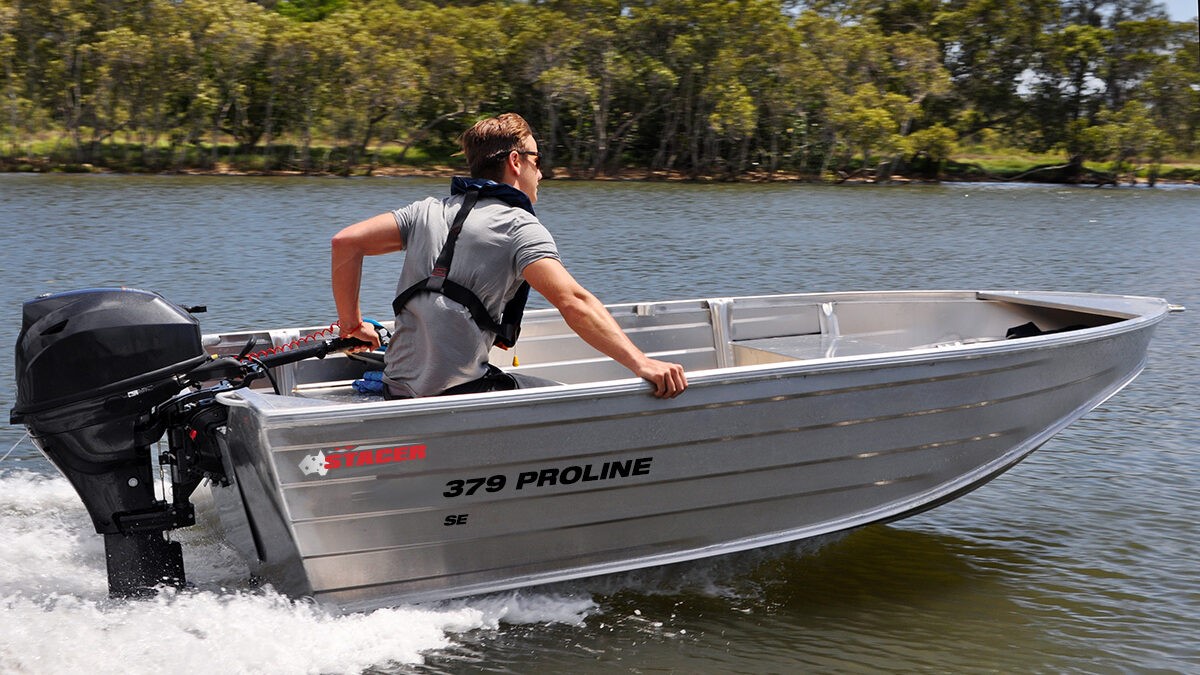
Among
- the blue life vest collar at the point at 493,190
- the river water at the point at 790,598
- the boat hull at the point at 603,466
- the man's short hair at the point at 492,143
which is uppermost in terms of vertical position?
the man's short hair at the point at 492,143

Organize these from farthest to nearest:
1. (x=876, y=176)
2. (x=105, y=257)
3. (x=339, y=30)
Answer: (x=876, y=176) → (x=339, y=30) → (x=105, y=257)

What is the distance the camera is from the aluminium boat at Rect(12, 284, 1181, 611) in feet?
12.4

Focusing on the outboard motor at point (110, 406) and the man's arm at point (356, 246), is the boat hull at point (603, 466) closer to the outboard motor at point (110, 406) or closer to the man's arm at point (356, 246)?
the outboard motor at point (110, 406)

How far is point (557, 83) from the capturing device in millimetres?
46594

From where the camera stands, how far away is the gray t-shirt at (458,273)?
3893 mm

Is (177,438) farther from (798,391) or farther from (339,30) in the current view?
(339,30)

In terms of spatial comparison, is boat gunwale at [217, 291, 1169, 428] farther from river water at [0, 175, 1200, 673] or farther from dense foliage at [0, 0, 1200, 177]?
dense foliage at [0, 0, 1200, 177]

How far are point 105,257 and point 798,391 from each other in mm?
14670

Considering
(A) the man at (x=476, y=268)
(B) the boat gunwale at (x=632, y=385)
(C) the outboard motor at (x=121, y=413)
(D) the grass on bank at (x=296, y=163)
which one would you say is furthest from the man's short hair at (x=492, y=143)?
(D) the grass on bank at (x=296, y=163)

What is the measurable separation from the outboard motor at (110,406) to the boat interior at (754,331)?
1085 millimetres

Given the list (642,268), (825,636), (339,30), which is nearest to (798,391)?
(825,636)

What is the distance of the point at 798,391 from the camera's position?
14.4ft

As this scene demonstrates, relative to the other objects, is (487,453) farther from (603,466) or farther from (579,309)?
(579,309)

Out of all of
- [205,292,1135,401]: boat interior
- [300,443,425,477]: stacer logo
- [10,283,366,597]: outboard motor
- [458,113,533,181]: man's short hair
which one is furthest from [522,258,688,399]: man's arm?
[205,292,1135,401]: boat interior
